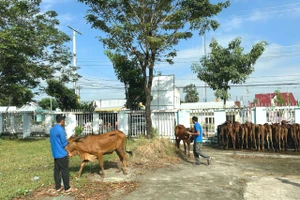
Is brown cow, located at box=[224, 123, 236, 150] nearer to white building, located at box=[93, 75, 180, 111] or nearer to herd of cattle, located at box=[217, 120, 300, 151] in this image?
herd of cattle, located at box=[217, 120, 300, 151]

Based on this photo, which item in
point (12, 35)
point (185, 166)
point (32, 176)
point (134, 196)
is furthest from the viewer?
point (12, 35)

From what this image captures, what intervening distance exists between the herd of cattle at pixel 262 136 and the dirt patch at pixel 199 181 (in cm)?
268

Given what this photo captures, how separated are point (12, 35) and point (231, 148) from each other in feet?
41.8

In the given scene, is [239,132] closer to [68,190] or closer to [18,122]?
[68,190]

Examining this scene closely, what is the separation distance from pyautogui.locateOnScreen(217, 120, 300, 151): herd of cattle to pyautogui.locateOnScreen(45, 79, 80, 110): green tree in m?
12.9

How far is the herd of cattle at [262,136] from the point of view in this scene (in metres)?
12.9

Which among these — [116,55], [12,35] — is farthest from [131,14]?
[12,35]

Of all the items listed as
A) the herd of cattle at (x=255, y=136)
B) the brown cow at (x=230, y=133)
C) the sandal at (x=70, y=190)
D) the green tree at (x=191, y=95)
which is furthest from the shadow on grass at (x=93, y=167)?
the green tree at (x=191, y=95)

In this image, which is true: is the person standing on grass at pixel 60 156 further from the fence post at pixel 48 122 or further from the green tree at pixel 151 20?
the fence post at pixel 48 122

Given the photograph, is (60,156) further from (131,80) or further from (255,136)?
(131,80)

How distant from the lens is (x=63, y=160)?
6516 millimetres

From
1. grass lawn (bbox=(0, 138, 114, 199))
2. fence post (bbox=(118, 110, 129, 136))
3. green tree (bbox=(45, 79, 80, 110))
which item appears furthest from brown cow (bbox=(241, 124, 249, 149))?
green tree (bbox=(45, 79, 80, 110))

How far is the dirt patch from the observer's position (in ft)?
20.6

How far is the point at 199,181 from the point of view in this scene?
24.5ft
